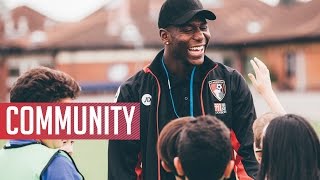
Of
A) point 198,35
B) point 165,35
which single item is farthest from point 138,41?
point 198,35

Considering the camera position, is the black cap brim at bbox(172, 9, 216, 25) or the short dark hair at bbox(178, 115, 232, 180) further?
the black cap brim at bbox(172, 9, 216, 25)

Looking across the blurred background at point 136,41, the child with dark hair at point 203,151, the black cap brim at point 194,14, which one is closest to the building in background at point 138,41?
the blurred background at point 136,41

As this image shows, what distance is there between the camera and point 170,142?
3.00 m

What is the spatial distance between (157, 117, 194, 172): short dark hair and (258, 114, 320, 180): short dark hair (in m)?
0.34

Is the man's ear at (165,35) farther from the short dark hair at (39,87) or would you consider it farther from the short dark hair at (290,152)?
the short dark hair at (290,152)

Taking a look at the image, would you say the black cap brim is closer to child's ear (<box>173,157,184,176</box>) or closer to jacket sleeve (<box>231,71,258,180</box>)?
jacket sleeve (<box>231,71,258,180</box>)

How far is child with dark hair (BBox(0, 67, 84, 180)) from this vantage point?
3076mm

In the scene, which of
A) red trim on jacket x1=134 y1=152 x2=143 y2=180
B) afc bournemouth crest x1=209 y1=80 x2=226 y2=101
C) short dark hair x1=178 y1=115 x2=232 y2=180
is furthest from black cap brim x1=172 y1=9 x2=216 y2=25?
short dark hair x1=178 y1=115 x2=232 y2=180

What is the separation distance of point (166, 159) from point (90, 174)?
6866mm

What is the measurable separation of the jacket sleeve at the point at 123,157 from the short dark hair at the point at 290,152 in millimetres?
834

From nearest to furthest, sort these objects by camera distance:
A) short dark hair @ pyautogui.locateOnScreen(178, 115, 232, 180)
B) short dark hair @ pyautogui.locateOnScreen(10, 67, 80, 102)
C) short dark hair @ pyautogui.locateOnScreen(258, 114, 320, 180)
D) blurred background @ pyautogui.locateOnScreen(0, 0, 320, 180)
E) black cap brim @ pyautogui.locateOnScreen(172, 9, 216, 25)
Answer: short dark hair @ pyautogui.locateOnScreen(178, 115, 232, 180)
short dark hair @ pyautogui.locateOnScreen(258, 114, 320, 180)
short dark hair @ pyautogui.locateOnScreen(10, 67, 80, 102)
black cap brim @ pyautogui.locateOnScreen(172, 9, 216, 25)
blurred background @ pyautogui.locateOnScreen(0, 0, 320, 180)

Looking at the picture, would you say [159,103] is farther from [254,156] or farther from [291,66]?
[291,66]

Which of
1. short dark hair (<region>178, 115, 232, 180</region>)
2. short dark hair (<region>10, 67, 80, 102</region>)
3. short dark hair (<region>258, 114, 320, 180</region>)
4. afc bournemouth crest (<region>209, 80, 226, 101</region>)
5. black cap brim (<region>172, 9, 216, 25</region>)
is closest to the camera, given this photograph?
short dark hair (<region>178, 115, 232, 180</region>)

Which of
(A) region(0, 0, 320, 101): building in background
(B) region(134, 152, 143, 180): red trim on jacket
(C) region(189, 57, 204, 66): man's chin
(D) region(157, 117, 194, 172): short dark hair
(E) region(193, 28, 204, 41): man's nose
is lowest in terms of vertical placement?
(B) region(134, 152, 143, 180): red trim on jacket
